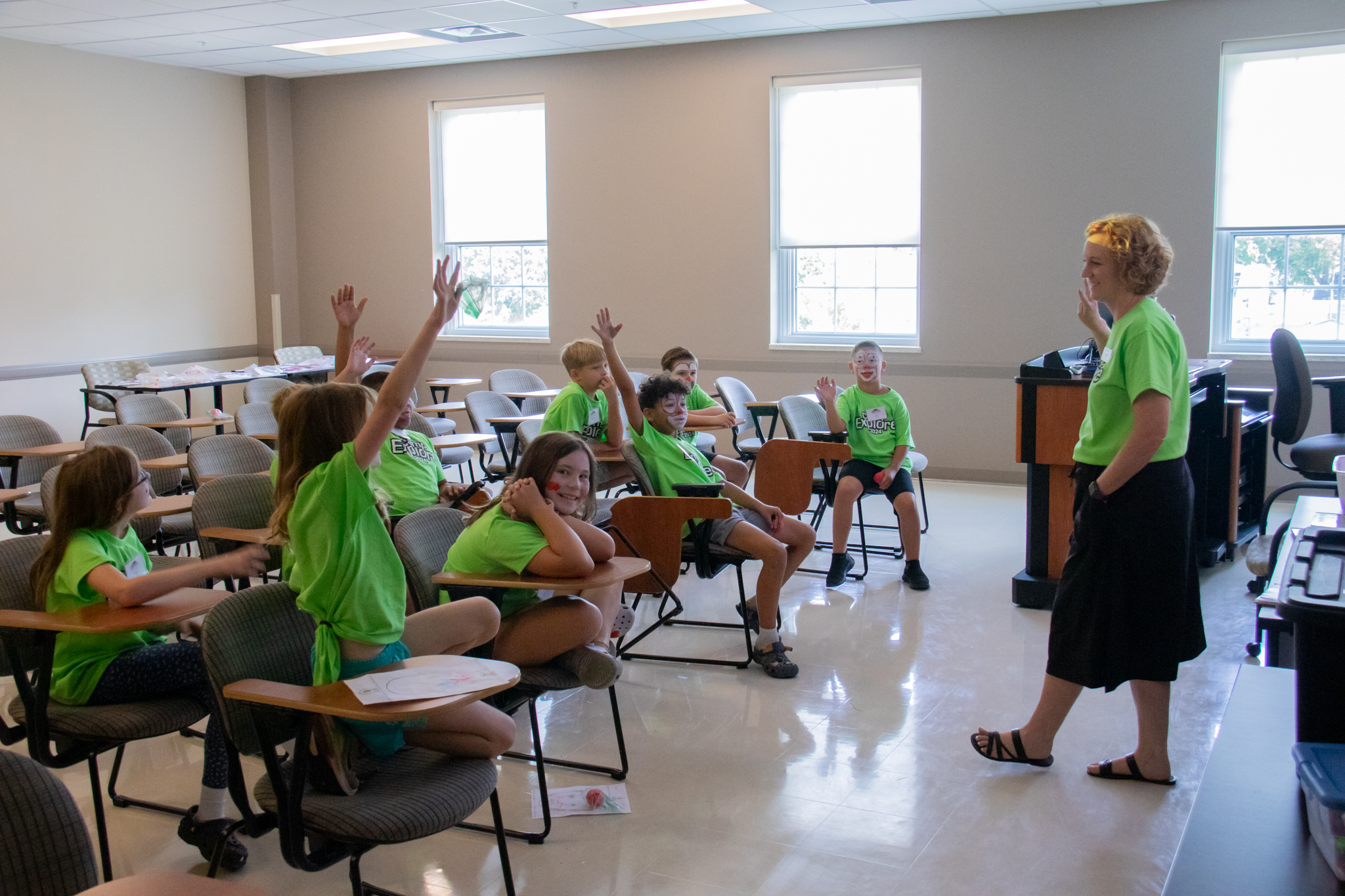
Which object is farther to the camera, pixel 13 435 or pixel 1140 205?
pixel 1140 205

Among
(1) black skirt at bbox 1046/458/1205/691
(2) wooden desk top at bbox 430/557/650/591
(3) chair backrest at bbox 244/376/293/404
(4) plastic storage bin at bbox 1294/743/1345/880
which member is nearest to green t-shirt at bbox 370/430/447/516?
(2) wooden desk top at bbox 430/557/650/591

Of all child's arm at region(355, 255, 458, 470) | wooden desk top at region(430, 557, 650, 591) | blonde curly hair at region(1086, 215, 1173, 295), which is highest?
blonde curly hair at region(1086, 215, 1173, 295)

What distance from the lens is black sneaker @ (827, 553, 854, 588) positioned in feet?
17.1

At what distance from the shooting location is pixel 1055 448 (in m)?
4.65

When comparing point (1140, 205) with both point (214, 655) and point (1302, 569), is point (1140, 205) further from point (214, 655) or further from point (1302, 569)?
point (214, 655)

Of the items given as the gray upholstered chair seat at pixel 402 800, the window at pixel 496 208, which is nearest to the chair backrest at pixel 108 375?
the window at pixel 496 208

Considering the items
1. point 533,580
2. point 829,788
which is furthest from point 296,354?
point 829,788

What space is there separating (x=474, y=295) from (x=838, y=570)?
582 centimetres

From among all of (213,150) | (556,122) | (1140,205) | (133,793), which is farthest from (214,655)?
(213,150)

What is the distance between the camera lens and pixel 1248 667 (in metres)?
1.98

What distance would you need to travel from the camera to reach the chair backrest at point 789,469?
16.0ft

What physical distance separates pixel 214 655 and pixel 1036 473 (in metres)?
3.63

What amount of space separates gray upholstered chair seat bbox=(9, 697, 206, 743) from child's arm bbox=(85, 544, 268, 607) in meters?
0.24

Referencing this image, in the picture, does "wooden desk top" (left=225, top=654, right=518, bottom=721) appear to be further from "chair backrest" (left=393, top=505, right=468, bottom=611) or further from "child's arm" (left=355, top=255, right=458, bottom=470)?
"chair backrest" (left=393, top=505, right=468, bottom=611)
